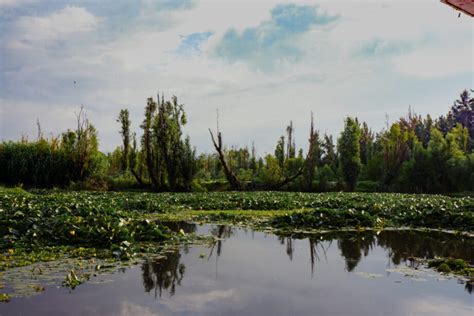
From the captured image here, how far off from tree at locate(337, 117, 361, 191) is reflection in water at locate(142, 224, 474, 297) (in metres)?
17.1

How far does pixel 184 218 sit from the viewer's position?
12.6 metres

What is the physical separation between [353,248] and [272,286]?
3335 mm

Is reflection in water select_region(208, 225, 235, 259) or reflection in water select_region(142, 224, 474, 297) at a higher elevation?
reflection in water select_region(208, 225, 235, 259)

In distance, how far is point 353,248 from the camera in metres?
8.84

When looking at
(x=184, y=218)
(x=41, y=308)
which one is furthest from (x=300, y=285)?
(x=184, y=218)

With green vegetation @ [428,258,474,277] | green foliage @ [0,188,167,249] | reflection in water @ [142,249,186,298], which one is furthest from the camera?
green foliage @ [0,188,167,249]

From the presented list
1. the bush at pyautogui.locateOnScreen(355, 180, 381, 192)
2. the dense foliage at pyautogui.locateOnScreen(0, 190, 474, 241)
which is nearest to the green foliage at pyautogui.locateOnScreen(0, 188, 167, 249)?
the dense foliage at pyautogui.locateOnScreen(0, 190, 474, 241)

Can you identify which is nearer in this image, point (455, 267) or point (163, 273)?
point (163, 273)

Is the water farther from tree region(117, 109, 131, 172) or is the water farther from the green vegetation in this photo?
tree region(117, 109, 131, 172)

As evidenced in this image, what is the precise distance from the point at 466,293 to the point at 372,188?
2346cm

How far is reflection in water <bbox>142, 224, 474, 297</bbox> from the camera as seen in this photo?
6.39 m

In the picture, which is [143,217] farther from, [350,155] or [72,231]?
[350,155]

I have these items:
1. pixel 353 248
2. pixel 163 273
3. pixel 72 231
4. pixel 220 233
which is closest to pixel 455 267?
pixel 353 248

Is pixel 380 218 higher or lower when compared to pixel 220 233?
higher
